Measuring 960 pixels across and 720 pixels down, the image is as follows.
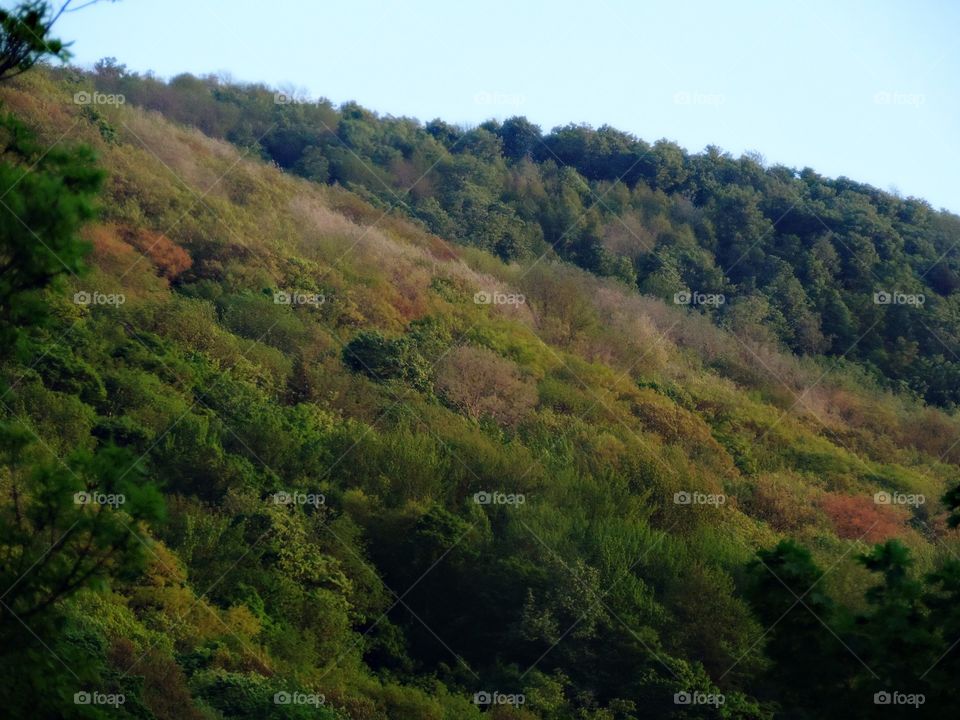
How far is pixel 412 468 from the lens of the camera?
22.8 meters

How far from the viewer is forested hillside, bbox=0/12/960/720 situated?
11938 millimetres

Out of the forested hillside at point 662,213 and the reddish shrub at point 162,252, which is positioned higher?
the forested hillside at point 662,213

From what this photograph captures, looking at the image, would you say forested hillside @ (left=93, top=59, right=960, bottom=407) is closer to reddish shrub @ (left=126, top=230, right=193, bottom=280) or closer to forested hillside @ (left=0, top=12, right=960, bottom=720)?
forested hillside @ (left=0, top=12, right=960, bottom=720)

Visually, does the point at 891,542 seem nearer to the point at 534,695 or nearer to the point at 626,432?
the point at 534,695

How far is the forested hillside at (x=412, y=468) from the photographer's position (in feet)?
39.2

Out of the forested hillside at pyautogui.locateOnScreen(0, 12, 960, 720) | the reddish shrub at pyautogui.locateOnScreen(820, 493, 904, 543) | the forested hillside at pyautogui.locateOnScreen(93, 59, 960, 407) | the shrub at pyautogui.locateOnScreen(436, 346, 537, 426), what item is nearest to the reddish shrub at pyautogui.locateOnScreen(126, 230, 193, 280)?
the forested hillside at pyautogui.locateOnScreen(0, 12, 960, 720)

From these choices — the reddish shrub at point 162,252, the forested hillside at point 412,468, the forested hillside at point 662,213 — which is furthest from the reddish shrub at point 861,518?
the forested hillside at point 662,213

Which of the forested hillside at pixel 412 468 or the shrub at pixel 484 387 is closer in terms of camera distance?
the forested hillside at pixel 412 468

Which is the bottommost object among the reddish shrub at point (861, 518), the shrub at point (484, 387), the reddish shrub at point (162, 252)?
the reddish shrub at point (861, 518)

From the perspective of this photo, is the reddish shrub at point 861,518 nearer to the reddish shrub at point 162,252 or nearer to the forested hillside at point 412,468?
the forested hillside at point 412,468

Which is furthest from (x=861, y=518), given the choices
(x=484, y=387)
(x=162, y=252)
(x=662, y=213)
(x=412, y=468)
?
(x=662, y=213)

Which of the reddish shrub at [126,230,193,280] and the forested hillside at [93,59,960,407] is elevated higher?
the forested hillside at [93,59,960,407]

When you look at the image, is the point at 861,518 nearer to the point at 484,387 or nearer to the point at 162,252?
the point at 484,387

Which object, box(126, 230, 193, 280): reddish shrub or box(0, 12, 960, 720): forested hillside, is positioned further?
box(126, 230, 193, 280): reddish shrub
